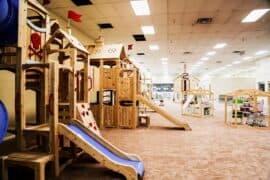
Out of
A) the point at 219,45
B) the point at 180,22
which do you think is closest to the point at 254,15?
the point at 180,22

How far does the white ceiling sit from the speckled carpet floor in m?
3.82

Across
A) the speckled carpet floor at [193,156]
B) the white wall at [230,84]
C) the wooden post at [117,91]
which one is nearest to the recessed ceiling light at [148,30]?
the wooden post at [117,91]

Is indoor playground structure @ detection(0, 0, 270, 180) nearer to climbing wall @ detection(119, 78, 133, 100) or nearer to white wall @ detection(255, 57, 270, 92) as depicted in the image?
climbing wall @ detection(119, 78, 133, 100)

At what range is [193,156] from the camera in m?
4.42

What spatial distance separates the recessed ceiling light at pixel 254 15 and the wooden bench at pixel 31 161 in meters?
7.14

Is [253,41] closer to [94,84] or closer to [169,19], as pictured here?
[169,19]

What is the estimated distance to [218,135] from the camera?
6.52 m

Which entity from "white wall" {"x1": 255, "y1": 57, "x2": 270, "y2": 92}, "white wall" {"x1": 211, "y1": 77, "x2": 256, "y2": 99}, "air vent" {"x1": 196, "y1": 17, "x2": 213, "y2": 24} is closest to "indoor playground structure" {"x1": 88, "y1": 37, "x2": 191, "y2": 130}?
"air vent" {"x1": 196, "y1": 17, "x2": 213, "y2": 24}

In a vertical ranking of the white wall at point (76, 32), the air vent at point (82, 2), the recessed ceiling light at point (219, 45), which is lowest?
the white wall at point (76, 32)

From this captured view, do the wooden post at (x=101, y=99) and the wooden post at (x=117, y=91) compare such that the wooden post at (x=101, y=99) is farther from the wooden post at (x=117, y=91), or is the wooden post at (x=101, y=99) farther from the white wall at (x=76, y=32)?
the white wall at (x=76, y=32)

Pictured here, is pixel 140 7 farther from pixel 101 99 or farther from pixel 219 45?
pixel 219 45

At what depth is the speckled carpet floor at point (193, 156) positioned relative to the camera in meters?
3.46

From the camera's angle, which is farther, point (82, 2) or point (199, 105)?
point (199, 105)

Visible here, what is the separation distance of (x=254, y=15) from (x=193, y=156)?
5480 mm
